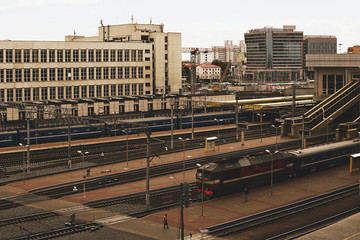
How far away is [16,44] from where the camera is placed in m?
108

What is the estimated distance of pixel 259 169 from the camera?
186 feet

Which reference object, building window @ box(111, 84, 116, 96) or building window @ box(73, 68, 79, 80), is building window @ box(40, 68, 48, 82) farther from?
building window @ box(111, 84, 116, 96)

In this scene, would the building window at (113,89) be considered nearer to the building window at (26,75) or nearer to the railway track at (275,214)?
the building window at (26,75)

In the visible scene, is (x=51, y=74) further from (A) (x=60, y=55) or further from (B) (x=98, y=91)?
(B) (x=98, y=91)

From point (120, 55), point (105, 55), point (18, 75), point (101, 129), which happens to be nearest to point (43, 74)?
point (18, 75)

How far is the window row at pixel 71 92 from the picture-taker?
108 metres

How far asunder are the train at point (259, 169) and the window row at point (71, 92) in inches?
2566

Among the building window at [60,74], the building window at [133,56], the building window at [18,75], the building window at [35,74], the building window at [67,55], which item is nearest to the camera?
the building window at [18,75]

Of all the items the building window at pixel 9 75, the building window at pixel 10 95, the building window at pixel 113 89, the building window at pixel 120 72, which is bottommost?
the building window at pixel 10 95

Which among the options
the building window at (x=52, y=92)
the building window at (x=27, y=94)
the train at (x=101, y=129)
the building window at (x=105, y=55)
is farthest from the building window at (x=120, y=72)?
the train at (x=101, y=129)

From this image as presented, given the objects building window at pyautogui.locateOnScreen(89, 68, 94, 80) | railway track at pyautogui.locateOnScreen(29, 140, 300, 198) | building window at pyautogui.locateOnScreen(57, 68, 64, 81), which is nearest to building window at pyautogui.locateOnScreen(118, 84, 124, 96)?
building window at pyautogui.locateOnScreen(89, 68, 94, 80)

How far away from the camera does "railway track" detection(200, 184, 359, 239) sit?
42.3 m

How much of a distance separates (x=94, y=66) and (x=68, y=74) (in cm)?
746

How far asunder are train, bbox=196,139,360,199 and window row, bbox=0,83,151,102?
6517 cm
